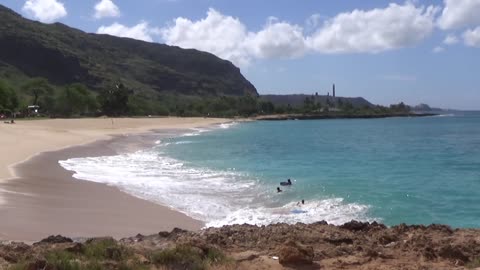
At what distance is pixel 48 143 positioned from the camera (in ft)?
132

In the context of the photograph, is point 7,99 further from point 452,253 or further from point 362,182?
point 452,253

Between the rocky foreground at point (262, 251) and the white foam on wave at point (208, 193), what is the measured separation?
5.19m

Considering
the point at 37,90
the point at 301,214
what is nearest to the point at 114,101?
the point at 37,90

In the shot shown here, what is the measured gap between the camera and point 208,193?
19.4m

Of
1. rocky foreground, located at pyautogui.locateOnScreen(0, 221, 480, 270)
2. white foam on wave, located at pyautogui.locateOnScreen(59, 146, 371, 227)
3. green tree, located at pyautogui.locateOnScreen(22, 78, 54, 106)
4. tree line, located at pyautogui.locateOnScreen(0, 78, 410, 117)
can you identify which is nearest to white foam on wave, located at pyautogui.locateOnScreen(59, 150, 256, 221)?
white foam on wave, located at pyautogui.locateOnScreen(59, 146, 371, 227)

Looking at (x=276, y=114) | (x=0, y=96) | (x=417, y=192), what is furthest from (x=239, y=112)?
(x=417, y=192)

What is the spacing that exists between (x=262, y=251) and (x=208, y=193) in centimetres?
1147

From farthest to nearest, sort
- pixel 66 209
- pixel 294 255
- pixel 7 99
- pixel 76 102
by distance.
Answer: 1. pixel 76 102
2. pixel 7 99
3. pixel 66 209
4. pixel 294 255

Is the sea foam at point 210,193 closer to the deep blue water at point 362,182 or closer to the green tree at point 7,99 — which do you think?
the deep blue water at point 362,182

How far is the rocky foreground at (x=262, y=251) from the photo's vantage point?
7199mm

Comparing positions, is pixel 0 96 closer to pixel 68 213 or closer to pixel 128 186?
pixel 128 186

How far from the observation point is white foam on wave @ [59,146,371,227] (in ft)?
50.5

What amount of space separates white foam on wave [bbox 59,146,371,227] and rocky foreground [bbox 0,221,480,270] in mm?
5185

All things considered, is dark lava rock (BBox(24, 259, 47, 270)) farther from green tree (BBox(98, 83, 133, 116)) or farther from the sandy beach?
green tree (BBox(98, 83, 133, 116))
